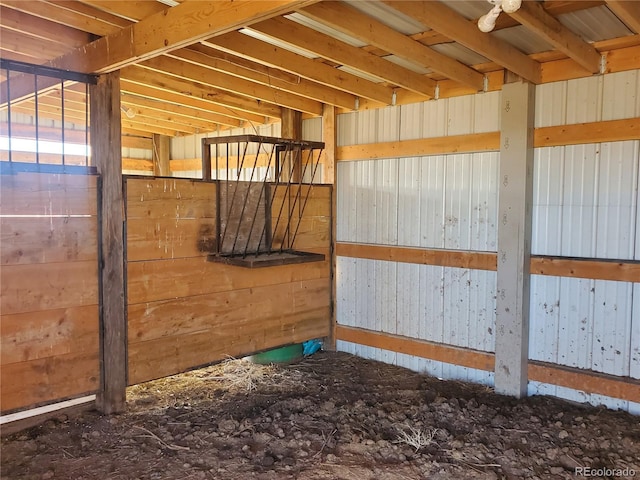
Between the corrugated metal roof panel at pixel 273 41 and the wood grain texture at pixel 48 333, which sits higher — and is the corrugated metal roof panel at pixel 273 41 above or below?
above

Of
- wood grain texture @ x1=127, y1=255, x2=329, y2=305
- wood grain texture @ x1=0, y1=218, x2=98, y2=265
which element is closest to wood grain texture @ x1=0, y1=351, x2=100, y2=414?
wood grain texture @ x1=127, y1=255, x2=329, y2=305

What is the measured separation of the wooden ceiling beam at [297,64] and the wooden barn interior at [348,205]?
2cm

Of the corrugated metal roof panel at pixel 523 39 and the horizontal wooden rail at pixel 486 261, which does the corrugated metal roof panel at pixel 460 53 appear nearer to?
the corrugated metal roof panel at pixel 523 39

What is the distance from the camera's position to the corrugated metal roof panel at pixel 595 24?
256 centimetres

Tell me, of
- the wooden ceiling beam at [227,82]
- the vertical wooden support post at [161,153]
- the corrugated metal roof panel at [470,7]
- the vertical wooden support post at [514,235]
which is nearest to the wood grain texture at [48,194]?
the wooden ceiling beam at [227,82]

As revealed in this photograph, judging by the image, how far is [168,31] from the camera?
2.25 meters

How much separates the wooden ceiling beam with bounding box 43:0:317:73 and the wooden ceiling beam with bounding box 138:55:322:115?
429mm

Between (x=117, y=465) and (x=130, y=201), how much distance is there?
152 centimetres

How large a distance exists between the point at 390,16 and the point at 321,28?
0.42 metres

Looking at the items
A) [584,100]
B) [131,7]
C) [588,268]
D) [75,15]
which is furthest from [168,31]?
[588,268]

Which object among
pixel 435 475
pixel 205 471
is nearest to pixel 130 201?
pixel 205 471

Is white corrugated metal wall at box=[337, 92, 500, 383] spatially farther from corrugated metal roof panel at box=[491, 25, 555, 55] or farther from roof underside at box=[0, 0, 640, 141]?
corrugated metal roof panel at box=[491, 25, 555, 55]

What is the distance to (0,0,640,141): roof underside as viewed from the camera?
228 cm

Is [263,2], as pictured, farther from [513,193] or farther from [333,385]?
[333,385]
